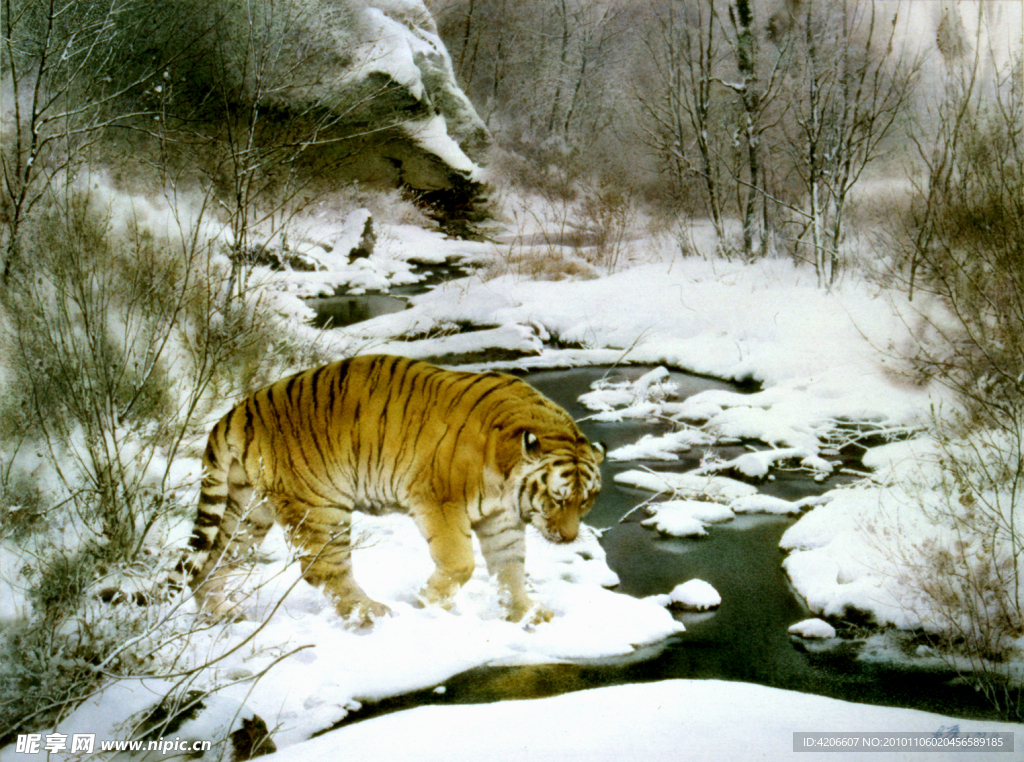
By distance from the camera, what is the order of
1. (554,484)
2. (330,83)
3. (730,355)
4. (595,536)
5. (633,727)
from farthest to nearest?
(730,355)
(330,83)
(595,536)
(554,484)
(633,727)

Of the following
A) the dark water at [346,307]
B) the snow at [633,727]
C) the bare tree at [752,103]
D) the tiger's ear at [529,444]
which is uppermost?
the bare tree at [752,103]

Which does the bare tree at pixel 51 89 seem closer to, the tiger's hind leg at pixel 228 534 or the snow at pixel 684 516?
the tiger's hind leg at pixel 228 534

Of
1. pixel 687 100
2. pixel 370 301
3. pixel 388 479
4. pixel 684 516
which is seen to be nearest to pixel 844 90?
pixel 687 100

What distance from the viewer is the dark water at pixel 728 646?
3.00 meters

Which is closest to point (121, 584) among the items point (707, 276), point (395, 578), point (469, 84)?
point (395, 578)

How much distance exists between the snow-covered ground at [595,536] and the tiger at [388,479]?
96mm

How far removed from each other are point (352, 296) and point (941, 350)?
8.63ft

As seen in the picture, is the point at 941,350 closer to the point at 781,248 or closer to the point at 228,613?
the point at 781,248

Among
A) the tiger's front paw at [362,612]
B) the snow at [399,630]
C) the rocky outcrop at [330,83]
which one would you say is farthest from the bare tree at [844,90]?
the tiger's front paw at [362,612]

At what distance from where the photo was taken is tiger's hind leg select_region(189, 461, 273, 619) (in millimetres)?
3023

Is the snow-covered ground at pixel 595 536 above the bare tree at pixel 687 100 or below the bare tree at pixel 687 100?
below

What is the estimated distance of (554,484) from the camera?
3.19m

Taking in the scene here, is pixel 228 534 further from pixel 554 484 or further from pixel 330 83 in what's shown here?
pixel 330 83

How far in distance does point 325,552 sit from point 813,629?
6.27 ft
